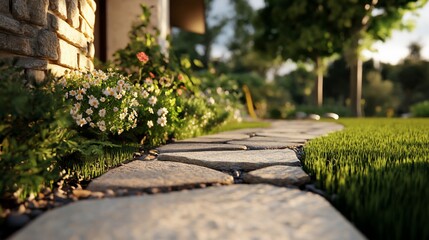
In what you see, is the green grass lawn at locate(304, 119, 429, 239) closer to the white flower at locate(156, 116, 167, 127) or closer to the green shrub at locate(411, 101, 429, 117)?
the white flower at locate(156, 116, 167, 127)

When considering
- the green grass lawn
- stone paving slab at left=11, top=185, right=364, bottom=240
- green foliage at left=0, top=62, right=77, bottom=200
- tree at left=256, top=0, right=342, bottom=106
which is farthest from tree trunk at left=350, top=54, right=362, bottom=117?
green foliage at left=0, top=62, right=77, bottom=200

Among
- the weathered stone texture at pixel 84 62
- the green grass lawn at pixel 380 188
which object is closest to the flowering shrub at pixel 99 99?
the weathered stone texture at pixel 84 62

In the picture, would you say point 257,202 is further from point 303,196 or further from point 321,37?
point 321,37

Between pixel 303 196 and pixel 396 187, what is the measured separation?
42cm

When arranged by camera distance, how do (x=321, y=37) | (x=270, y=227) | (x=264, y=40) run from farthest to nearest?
1. (x=264, y=40)
2. (x=321, y=37)
3. (x=270, y=227)

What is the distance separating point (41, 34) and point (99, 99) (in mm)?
606

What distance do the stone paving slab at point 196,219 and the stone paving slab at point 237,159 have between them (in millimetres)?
715

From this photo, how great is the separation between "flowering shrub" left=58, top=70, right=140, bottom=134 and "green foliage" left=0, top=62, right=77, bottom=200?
0.62m

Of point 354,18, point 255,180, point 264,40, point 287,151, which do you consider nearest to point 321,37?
point 354,18

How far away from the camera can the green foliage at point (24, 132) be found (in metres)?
1.56

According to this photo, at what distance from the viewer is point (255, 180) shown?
1.84 meters

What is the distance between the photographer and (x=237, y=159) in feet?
7.64

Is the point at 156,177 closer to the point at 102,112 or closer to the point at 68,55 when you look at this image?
the point at 102,112

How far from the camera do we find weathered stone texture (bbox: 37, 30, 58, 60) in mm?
2234
